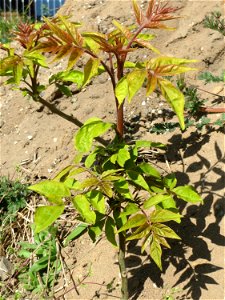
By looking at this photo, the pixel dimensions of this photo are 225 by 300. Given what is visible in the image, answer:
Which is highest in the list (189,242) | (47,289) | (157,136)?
(157,136)

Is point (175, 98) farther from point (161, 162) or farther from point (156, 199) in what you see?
point (161, 162)

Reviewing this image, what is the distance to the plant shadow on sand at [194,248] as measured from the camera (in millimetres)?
2684

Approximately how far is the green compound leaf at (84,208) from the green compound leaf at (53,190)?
0.05 metres

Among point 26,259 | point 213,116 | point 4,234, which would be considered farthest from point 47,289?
point 213,116

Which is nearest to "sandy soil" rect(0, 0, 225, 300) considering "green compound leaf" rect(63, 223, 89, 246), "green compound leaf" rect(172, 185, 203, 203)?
"green compound leaf" rect(63, 223, 89, 246)

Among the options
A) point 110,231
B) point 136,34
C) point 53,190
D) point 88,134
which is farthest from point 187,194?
point 136,34

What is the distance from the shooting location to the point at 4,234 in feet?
11.1

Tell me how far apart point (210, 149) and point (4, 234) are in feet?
4.76

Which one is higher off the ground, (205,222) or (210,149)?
(210,149)

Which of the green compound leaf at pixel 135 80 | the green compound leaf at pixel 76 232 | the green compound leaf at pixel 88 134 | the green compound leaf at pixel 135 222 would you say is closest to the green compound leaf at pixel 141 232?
the green compound leaf at pixel 135 222

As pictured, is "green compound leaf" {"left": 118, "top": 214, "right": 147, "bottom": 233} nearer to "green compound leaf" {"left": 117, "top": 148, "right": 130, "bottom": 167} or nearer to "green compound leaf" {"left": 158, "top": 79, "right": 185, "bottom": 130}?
"green compound leaf" {"left": 117, "top": 148, "right": 130, "bottom": 167}

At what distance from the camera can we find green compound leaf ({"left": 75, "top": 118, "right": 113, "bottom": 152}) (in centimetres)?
225

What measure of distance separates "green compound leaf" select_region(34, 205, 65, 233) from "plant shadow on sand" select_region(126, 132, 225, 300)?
1006 millimetres

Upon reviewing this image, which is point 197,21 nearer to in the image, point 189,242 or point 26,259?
point 189,242
